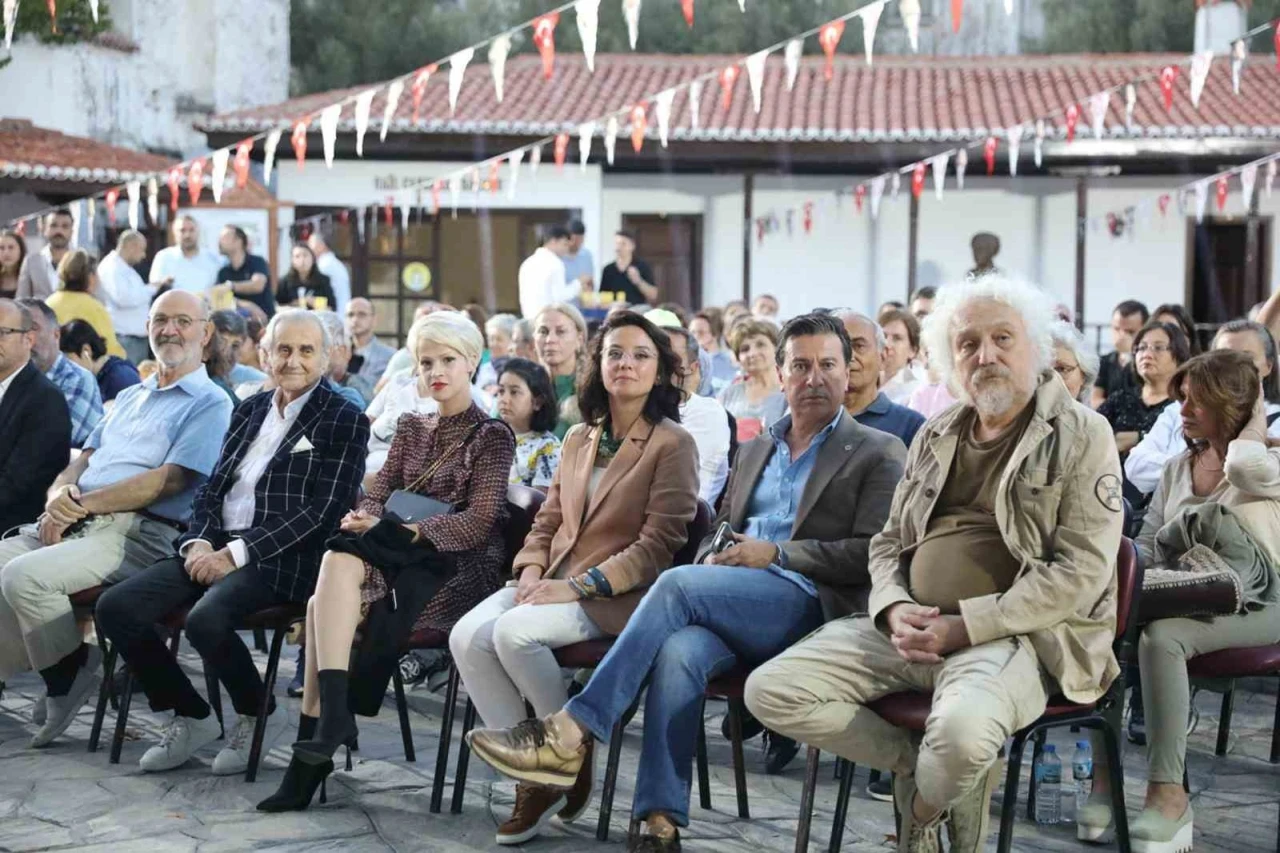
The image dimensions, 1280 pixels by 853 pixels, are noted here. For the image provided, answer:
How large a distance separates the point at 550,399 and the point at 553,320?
98 centimetres

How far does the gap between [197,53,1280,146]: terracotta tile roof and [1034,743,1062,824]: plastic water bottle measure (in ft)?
46.6

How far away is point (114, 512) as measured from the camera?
5.89 metres

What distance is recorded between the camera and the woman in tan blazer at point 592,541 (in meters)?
4.72

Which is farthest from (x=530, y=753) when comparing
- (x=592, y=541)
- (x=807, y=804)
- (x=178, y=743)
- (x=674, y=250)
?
(x=674, y=250)

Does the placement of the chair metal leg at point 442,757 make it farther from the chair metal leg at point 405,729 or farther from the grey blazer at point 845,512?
the grey blazer at point 845,512

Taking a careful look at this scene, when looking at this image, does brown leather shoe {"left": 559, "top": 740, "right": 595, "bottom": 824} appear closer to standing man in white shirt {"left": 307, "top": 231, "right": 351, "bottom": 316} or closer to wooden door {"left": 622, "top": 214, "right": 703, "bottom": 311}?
standing man in white shirt {"left": 307, "top": 231, "right": 351, "bottom": 316}

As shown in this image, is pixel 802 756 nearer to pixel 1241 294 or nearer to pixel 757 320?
pixel 757 320

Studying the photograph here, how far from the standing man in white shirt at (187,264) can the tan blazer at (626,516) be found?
8446 mm

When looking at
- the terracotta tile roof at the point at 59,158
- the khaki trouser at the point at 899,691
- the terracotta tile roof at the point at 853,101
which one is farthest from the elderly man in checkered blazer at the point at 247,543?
the terracotta tile roof at the point at 59,158

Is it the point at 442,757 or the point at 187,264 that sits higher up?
the point at 187,264

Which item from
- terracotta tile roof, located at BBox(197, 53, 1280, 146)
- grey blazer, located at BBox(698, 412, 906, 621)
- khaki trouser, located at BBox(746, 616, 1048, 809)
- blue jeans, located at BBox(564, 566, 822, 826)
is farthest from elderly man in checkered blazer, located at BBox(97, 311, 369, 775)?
terracotta tile roof, located at BBox(197, 53, 1280, 146)

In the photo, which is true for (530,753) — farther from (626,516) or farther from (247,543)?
(247,543)

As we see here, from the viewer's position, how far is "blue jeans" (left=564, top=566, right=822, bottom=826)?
431 centimetres

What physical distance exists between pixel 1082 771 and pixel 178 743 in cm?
270
